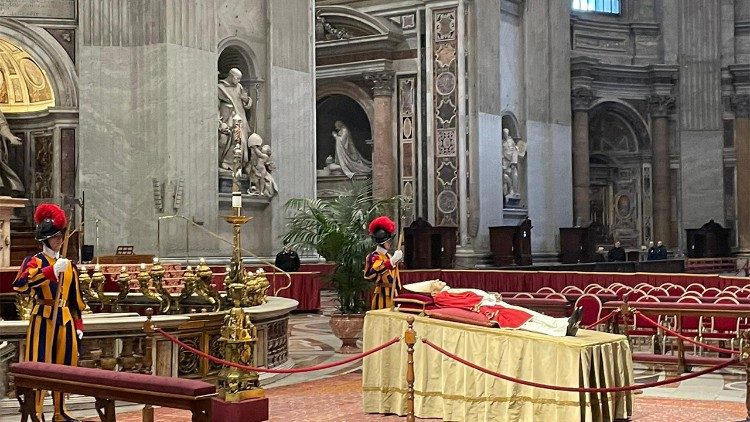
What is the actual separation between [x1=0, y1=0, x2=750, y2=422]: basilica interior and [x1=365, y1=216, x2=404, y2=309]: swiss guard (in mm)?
49

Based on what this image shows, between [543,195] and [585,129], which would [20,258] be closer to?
[543,195]

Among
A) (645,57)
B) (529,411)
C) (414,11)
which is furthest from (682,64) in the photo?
(529,411)

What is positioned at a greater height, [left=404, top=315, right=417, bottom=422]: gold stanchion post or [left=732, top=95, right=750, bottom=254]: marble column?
[left=732, top=95, right=750, bottom=254]: marble column

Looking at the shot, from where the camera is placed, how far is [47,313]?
890cm

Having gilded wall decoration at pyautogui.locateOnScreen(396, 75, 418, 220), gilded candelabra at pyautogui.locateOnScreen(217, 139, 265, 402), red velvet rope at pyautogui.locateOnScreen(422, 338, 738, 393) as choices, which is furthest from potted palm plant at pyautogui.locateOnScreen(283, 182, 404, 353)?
gilded wall decoration at pyautogui.locateOnScreen(396, 75, 418, 220)

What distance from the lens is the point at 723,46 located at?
3700cm

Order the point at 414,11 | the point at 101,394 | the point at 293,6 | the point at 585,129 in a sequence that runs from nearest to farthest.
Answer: the point at 101,394 < the point at 293,6 < the point at 414,11 < the point at 585,129

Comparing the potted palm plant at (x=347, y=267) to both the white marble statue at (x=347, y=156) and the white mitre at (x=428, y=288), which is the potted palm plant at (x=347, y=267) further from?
the white marble statue at (x=347, y=156)

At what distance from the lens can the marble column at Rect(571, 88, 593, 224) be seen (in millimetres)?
35000

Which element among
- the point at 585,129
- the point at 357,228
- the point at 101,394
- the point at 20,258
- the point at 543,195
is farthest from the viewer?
the point at 585,129

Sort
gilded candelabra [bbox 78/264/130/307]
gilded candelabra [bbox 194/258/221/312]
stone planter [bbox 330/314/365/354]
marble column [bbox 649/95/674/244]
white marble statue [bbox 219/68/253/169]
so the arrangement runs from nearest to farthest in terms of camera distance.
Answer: gilded candelabra [bbox 194/258/221/312]
gilded candelabra [bbox 78/264/130/307]
stone planter [bbox 330/314/365/354]
white marble statue [bbox 219/68/253/169]
marble column [bbox 649/95/674/244]

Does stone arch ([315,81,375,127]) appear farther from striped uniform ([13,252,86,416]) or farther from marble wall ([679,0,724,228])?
striped uniform ([13,252,86,416])

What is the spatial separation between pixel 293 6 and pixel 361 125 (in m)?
10.3

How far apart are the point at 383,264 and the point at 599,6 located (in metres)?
26.0
